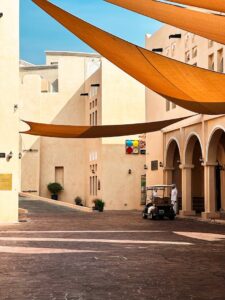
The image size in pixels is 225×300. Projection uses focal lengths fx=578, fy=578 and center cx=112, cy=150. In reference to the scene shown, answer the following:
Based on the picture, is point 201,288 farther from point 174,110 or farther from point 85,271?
point 174,110

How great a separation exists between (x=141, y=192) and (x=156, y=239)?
23.1 metres

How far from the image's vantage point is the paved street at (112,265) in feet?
23.0

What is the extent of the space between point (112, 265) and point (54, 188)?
3366 centimetres

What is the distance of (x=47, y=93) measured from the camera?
147 feet

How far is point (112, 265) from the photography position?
9438 mm

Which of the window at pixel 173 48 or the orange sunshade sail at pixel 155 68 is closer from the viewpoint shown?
the orange sunshade sail at pixel 155 68

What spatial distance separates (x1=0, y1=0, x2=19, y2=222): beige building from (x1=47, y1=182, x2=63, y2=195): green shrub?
73.9 ft

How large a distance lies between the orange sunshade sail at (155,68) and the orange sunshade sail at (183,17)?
626mm

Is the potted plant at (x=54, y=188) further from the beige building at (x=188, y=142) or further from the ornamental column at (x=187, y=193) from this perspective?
the ornamental column at (x=187, y=193)

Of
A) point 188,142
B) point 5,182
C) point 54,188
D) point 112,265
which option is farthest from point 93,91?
point 112,265

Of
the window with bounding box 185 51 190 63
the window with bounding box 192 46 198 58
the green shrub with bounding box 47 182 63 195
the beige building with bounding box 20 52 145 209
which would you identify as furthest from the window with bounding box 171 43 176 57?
the green shrub with bounding box 47 182 63 195

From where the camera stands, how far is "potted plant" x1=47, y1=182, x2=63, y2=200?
140 feet

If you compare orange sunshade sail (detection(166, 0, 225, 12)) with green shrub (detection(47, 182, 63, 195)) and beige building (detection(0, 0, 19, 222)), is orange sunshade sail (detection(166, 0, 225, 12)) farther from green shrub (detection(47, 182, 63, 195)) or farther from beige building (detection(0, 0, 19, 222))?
green shrub (detection(47, 182, 63, 195))

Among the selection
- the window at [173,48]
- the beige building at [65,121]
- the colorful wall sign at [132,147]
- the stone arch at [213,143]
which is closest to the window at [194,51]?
the window at [173,48]
